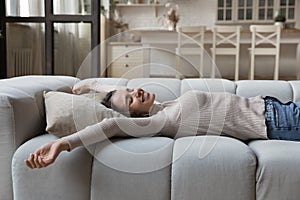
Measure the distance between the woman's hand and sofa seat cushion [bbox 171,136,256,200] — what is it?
0.41 meters

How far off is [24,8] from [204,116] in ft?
10.1

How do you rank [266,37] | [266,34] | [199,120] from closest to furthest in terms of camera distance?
[199,120] → [266,37] → [266,34]

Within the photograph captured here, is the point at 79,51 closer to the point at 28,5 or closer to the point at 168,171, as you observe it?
the point at 28,5

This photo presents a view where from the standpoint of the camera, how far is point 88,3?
161 inches

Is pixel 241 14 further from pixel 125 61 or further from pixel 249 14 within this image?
pixel 125 61

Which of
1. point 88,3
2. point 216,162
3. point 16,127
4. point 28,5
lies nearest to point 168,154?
point 216,162

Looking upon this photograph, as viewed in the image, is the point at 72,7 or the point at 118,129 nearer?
the point at 118,129

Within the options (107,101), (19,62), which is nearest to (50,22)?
(19,62)

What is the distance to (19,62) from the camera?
438cm

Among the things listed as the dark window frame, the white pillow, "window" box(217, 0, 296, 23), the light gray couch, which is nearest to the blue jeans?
the light gray couch

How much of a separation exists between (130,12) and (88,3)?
2.95 meters

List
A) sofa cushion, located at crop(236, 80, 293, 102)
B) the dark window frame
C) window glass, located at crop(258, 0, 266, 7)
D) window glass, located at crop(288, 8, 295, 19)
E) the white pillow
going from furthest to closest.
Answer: window glass, located at crop(258, 0, 266, 7) → window glass, located at crop(288, 8, 295, 19) → the dark window frame → sofa cushion, located at crop(236, 80, 293, 102) → the white pillow

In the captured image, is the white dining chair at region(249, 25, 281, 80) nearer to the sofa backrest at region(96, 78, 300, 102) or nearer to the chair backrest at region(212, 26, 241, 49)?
the chair backrest at region(212, 26, 241, 49)

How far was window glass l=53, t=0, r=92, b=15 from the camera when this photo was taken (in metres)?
4.10
